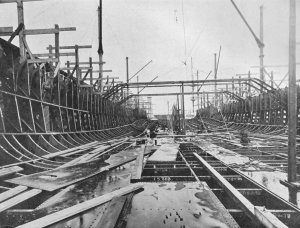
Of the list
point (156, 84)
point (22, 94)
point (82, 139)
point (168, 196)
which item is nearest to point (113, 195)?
point (168, 196)

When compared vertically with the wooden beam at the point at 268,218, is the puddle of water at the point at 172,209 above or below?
below

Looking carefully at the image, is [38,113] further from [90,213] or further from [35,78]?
[90,213]

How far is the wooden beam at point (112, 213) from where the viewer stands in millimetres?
3400

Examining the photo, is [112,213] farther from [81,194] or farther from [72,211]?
[81,194]

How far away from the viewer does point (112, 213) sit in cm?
378

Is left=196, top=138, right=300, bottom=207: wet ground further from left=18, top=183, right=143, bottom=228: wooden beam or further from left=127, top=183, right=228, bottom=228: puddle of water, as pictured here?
left=18, top=183, right=143, bottom=228: wooden beam

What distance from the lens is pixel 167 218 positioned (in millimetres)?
3789

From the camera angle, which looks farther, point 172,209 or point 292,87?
point 292,87

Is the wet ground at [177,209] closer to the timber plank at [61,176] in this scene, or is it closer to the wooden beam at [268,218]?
the wooden beam at [268,218]

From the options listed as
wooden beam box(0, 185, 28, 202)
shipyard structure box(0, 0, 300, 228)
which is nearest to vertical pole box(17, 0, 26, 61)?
shipyard structure box(0, 0, 300, 228)

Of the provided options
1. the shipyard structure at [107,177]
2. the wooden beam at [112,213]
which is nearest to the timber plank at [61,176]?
the shipyard structure at [107,177]

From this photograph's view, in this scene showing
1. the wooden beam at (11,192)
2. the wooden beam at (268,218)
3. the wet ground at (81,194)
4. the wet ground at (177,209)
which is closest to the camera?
the wooden beam at (268,218)

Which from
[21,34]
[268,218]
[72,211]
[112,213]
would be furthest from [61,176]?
[21,34]

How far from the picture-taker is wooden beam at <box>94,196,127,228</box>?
3400 mm
